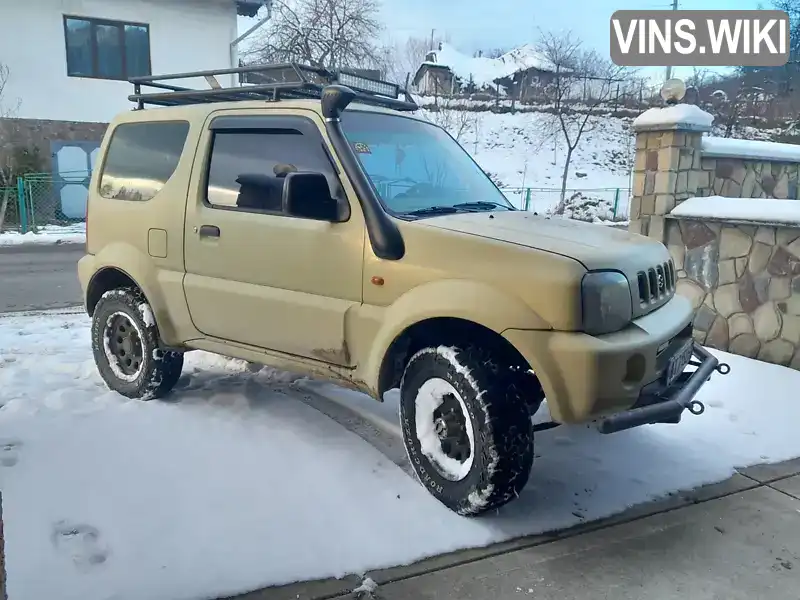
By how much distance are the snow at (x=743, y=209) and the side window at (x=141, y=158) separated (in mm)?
4573

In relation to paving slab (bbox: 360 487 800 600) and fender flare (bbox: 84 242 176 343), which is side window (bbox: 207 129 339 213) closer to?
fender flare (bbox: 84 242 176 343)

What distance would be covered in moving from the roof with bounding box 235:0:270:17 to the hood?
59.1 ft

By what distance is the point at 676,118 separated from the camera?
20.7 ft

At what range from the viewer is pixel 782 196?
25.8ft

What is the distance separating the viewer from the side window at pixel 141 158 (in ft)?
14.5

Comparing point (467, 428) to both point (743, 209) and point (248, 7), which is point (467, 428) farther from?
point (248, 7)

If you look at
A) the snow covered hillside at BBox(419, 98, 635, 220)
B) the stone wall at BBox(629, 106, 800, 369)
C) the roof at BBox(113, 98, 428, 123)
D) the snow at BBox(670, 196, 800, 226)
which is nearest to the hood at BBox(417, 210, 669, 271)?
the roof at BBox(113, 98, 428, 123)

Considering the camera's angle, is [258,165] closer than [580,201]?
Yes

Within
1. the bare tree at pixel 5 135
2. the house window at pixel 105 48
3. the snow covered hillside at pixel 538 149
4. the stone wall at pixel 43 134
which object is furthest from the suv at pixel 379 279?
the snow covered hillside at pixel 538 149

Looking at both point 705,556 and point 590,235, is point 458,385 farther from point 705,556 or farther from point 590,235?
point 705,556

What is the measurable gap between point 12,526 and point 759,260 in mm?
5759

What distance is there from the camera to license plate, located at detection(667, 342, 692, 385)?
331 cm

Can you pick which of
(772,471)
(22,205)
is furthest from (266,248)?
(22,205)

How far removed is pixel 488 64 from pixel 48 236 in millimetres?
39130
